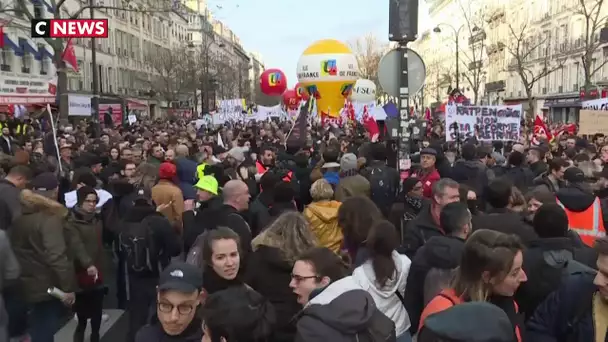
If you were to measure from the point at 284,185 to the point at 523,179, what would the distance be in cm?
391

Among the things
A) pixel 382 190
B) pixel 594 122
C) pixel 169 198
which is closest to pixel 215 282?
pixel 169 198

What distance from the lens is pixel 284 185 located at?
6211mm

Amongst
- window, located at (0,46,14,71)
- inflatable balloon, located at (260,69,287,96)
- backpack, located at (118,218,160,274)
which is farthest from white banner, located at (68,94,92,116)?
window, located at (0,46,14,71)

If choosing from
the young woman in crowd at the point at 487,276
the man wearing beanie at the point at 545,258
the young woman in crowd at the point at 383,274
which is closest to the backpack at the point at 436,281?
the young woman in crowd at the point at 383,274

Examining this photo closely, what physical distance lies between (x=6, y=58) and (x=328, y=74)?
2250 cm

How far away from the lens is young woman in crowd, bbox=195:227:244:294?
12.8ft

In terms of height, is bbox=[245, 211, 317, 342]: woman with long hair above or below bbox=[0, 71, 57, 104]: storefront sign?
below

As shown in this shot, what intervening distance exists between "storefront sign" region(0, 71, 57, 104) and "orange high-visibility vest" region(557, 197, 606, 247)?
63.7ft

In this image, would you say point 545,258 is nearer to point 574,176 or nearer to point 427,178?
point 574,176

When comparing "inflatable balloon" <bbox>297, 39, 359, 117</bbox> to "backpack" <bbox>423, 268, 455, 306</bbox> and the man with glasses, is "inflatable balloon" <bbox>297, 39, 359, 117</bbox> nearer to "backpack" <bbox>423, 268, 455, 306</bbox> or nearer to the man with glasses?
"backpack" <bbox>423, 268, 455, 306</bbox>

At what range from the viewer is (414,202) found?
668 cm

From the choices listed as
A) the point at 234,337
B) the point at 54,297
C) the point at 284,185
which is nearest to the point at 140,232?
the point at 54,297

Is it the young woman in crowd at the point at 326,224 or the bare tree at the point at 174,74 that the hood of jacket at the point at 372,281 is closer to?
the young woman in crowd at the point at 326,224

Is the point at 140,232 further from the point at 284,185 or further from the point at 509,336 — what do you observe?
the point at 509,336
